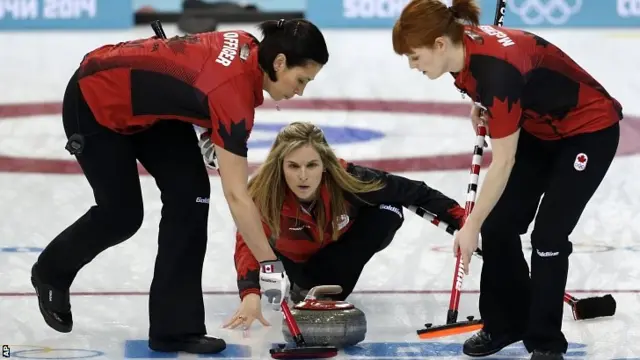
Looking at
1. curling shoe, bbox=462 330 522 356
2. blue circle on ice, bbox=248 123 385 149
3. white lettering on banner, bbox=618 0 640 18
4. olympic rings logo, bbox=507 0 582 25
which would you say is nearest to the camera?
curling shoe, bbox=462 330 522 356

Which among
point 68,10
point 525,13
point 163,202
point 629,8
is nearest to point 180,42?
Result: point 163,202

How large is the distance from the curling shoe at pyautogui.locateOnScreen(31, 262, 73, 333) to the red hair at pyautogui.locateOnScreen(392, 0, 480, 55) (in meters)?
1.39

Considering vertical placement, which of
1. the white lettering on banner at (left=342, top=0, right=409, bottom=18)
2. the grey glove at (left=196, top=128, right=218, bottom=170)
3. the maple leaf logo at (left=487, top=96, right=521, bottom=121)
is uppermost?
the maple leaf logo at (left=487, top=96, right=521, bottom=121)

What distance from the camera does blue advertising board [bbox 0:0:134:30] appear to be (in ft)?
45.1

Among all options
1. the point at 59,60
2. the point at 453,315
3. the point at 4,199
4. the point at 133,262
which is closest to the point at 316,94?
the point at 59,60

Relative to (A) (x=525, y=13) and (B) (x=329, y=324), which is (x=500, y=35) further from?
(A) (x=525, y=13)

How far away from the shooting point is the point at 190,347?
4008 millimetres

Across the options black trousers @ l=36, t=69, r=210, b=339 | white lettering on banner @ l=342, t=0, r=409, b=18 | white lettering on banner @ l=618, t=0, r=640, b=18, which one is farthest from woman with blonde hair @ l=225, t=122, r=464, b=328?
white lettering on banner @ l=618, t=0, r=640, b=18

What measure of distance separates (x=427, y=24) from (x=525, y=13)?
10.0 m

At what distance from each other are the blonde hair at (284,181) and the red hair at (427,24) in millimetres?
954

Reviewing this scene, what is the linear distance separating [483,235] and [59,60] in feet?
26.8

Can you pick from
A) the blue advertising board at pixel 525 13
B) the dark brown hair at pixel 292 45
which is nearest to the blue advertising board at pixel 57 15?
the blue advertising board at pixel 525 13

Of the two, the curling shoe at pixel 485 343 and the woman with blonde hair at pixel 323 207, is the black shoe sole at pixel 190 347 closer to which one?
the woman with blonde hair at pixel 323 207

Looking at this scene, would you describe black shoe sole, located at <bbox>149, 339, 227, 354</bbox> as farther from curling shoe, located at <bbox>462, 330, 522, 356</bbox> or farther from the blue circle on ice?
the blue circle on ice
